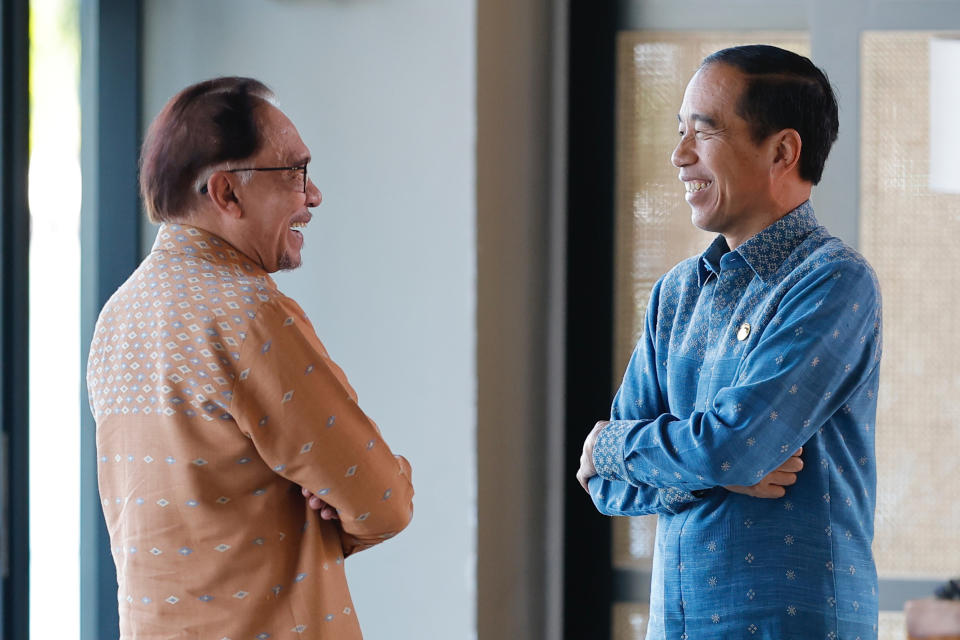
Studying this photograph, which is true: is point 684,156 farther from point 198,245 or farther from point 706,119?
point 198,245

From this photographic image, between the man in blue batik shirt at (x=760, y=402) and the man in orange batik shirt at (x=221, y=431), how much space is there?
382 mm

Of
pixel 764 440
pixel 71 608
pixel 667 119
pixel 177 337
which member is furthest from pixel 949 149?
pixel 71 608

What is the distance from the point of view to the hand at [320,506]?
1345 millimetres

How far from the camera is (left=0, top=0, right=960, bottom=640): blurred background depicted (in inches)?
88.0

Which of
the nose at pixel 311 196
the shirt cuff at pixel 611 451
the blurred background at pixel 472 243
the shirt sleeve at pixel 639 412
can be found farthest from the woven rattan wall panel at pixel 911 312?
the nose at pixel 311 196

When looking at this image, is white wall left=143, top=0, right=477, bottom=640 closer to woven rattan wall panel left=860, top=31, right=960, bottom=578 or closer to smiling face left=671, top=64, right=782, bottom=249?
smiling face left=671, top=64, right=782, bottom=249

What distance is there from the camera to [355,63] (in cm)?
232

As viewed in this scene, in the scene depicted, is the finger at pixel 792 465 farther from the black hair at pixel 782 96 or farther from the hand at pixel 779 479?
the black hair at pixel 782 96

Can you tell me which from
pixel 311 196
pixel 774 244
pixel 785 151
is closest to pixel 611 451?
pixel 774 244

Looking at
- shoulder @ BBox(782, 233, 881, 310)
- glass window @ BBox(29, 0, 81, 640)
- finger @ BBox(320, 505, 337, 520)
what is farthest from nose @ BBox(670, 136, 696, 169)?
glass window @ BBox(29, 0, 81, 640)

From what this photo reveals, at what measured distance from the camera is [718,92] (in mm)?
Answer: 1373

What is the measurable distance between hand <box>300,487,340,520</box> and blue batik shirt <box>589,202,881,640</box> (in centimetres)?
39

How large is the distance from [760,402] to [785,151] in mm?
365

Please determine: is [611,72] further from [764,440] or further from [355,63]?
[764,440]
